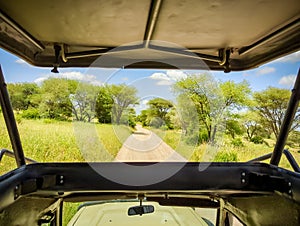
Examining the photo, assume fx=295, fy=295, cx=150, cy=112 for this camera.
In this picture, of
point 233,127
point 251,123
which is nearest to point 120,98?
point 233,127

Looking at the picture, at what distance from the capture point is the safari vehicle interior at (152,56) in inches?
46.7

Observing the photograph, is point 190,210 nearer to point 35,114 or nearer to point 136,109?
point 136,109

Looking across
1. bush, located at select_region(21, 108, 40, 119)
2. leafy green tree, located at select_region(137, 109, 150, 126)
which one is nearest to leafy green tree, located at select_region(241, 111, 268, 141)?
leafy green tree, located at select_region(137, 109, 150, 126)

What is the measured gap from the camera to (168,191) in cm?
148

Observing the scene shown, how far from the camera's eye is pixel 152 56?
1901mm

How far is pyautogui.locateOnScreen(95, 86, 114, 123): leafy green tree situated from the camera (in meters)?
2.75

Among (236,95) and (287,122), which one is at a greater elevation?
(236,95)

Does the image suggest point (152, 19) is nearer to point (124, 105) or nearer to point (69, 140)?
point (124, 105)

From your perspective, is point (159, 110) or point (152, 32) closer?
point (152, 32)

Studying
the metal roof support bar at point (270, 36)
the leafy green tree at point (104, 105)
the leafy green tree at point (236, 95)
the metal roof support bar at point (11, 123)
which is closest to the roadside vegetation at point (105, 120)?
the leafy green tree at point (104, 105)

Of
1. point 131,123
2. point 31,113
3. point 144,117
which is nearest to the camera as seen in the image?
point 131,123

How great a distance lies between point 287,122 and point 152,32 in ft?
2.82

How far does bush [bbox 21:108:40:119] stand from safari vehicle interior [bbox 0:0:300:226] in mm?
1289

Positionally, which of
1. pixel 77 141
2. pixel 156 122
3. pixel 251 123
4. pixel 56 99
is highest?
pixel 56 99
